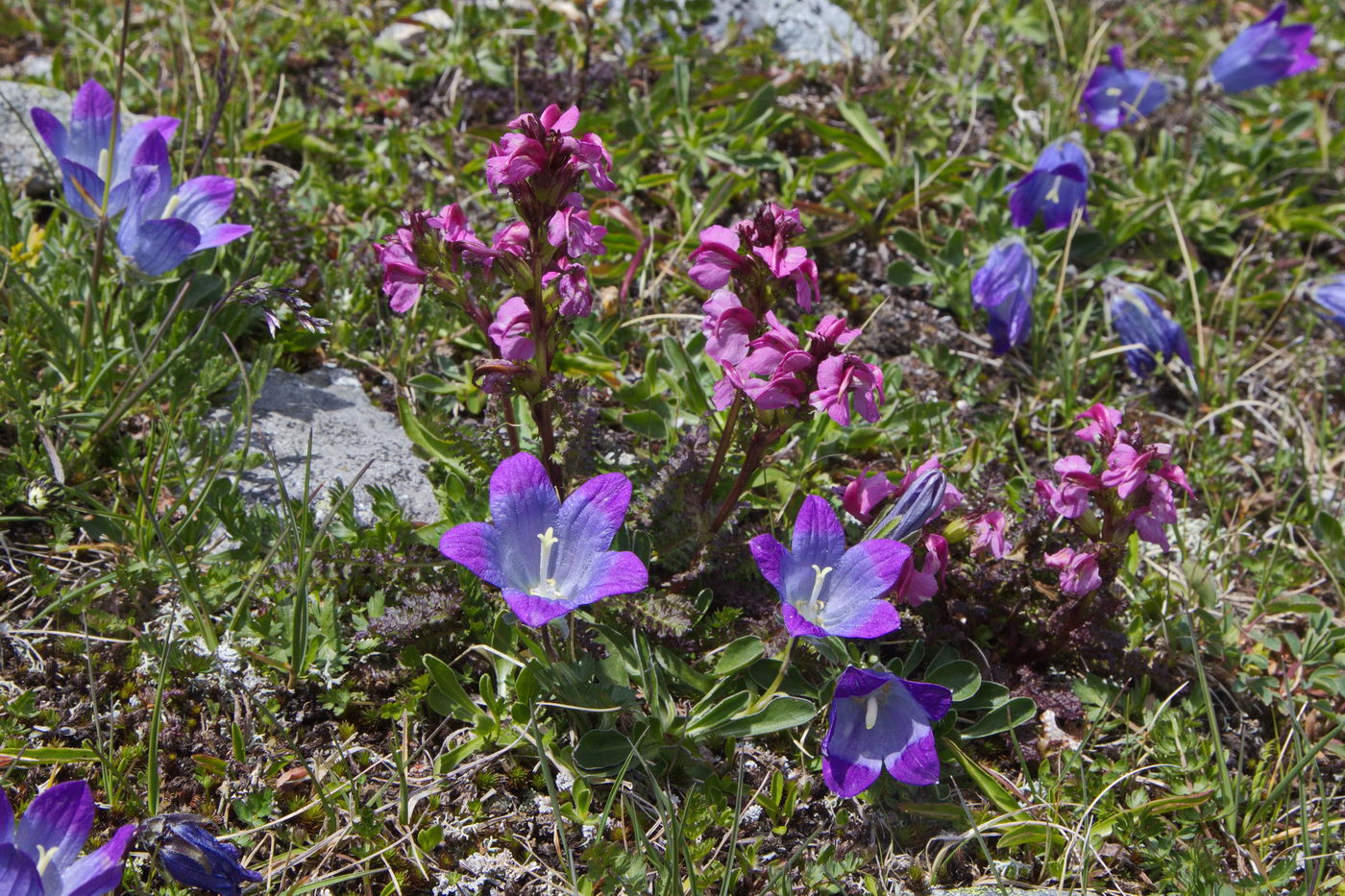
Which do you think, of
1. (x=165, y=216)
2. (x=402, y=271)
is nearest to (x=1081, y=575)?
(x=402, y=271)

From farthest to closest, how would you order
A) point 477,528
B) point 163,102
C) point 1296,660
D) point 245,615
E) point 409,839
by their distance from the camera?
point 163,102 < point 1296,660 < point 245,615 < point 409,839 < point 477,528

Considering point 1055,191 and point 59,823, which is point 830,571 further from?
point 1055,191

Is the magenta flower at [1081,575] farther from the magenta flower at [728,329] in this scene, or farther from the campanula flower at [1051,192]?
the campanula flower at [1051,192]

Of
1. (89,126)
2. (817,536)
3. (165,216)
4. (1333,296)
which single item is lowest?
(1333,296)

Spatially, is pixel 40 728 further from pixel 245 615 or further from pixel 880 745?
pixel 880 745

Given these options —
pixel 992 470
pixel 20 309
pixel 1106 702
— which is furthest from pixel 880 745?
pixel 20 309
